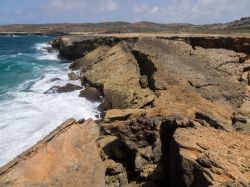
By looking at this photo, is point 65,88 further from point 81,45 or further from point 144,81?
point 81,45

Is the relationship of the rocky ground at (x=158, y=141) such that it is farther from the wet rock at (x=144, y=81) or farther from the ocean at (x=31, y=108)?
the ocean at (x=31, y=108)

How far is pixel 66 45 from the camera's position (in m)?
38.9

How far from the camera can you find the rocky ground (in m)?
7.46

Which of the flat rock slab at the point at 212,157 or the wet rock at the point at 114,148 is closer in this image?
the flat rock slab at the point at 212,157

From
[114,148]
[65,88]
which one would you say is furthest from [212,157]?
[65,88]

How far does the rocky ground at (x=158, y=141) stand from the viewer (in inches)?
294

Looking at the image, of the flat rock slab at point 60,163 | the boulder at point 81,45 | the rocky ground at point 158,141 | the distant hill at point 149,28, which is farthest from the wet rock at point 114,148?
the distant hill at point 149,28

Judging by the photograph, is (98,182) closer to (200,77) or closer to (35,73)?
(200,77)

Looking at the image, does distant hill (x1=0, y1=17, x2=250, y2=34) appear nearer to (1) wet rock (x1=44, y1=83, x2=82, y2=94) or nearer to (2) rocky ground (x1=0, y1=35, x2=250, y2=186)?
(1) wet rock (x1=44, y1=83, x2=82, y2=94)

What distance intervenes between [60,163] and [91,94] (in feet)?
42.7

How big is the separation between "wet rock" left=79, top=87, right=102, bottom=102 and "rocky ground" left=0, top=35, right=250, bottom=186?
78.8 inches

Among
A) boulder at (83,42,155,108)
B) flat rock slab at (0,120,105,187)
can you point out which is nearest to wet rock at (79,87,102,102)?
boulder at (83,42,155,108)

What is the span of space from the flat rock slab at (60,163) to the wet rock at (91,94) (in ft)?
37.1

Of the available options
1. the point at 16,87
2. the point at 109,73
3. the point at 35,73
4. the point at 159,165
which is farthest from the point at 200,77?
the point at 35,73
